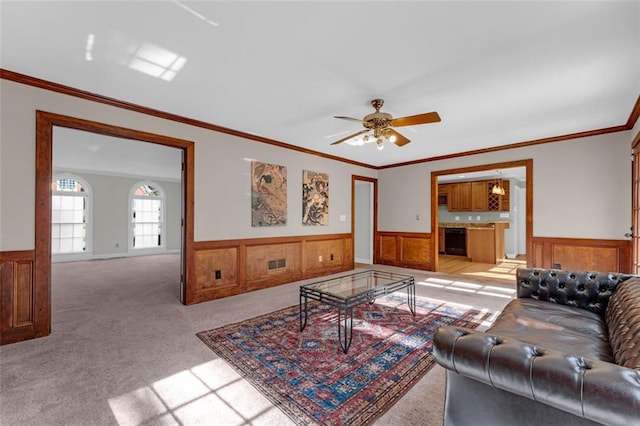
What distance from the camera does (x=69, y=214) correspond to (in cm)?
815

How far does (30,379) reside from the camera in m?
2.08

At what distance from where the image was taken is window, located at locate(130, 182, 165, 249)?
30.3 ft

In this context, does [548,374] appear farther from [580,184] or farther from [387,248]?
[387,248]

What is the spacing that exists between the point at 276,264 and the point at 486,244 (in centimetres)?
581

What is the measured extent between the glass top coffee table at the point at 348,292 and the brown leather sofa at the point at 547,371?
42.8 inches

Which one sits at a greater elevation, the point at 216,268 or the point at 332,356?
the point at 216,268

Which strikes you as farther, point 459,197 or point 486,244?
point 459,197

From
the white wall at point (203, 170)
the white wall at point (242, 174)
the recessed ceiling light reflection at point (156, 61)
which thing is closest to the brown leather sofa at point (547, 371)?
the recessed ceiling light reflection at point (156, 61)

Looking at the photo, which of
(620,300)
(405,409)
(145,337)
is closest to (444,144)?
(620,300)

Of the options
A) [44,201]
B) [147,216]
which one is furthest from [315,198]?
[147,216]

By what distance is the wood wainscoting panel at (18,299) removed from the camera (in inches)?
104

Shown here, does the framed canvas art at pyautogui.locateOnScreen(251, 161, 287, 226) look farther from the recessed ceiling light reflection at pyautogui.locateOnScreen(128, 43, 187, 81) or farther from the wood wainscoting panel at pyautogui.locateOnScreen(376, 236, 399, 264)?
the wood wainscoting panel at pyautogui.locateOnScreen(376, 236, 399, 264)

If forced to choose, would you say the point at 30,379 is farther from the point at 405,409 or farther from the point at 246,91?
the point at 246,91

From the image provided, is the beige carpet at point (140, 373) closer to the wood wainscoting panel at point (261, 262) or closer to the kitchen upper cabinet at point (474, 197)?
the wood wainscoting panel at point (261, 262)
